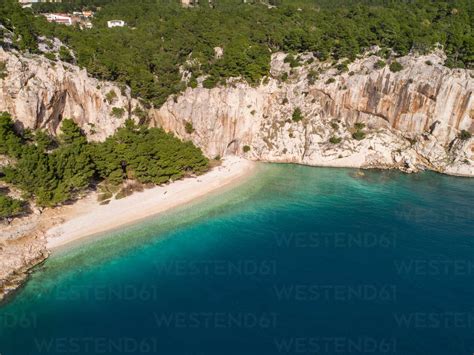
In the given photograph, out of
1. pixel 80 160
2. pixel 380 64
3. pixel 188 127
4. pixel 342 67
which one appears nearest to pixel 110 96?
pixel 188 127

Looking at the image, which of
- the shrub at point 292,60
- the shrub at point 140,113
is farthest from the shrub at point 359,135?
the shrub at point 140,113

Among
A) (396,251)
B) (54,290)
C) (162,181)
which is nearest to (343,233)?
(396,251)

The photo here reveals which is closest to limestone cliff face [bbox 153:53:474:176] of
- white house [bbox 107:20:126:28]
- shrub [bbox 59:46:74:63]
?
shrub [bbox 59:46:74:63]

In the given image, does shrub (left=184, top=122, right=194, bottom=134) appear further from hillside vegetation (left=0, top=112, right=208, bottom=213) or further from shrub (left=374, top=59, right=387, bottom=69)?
shrub (left=374, top=59, right=387, bottom=69)

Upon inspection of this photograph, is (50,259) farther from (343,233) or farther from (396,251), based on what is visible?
(396,251)

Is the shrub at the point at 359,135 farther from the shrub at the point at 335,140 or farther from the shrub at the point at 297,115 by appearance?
the shrub at the point at 297,115
